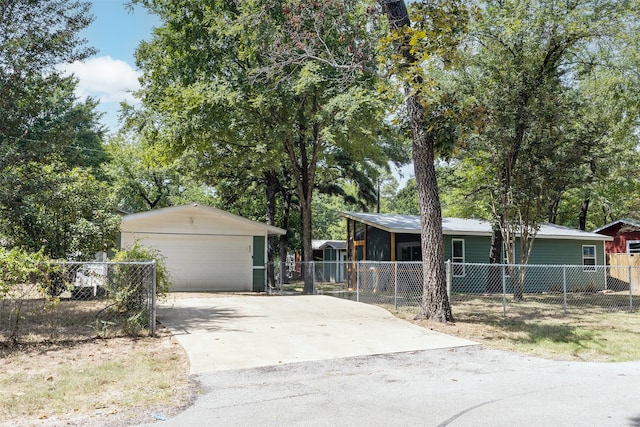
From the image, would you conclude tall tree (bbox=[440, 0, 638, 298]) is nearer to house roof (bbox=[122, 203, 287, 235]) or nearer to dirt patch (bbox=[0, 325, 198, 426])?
house roof (bbox=[122, 203, 287, 235])

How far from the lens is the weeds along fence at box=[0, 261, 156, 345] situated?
729 cm

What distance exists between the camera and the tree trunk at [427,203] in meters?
10.0

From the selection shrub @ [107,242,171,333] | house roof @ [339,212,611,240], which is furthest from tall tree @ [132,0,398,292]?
shrub @ [107,242,171,333]

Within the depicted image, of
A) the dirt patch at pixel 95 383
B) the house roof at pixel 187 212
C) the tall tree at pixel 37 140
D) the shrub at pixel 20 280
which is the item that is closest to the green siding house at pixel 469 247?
the house roof at pixel 187 212

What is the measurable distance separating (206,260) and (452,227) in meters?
10.1

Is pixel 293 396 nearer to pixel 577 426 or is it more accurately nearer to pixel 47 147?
pixel 577 426

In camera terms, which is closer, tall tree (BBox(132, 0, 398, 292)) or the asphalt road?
the asphalt road

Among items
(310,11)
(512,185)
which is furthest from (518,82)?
(310,11)

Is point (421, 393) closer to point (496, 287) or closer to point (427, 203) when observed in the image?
point (427, 203)

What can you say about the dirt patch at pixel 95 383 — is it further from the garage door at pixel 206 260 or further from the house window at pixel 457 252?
the house window at pixel 457 252

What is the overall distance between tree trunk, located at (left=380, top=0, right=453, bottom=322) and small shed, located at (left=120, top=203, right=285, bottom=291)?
9.69 meters

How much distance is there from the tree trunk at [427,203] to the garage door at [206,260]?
32.5 feet

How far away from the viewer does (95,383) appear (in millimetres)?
5453

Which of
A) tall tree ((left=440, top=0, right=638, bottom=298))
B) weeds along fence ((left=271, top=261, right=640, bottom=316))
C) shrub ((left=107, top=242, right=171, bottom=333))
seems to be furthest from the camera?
tall tree ((left=440, top=0, right=638, bottom=298))
